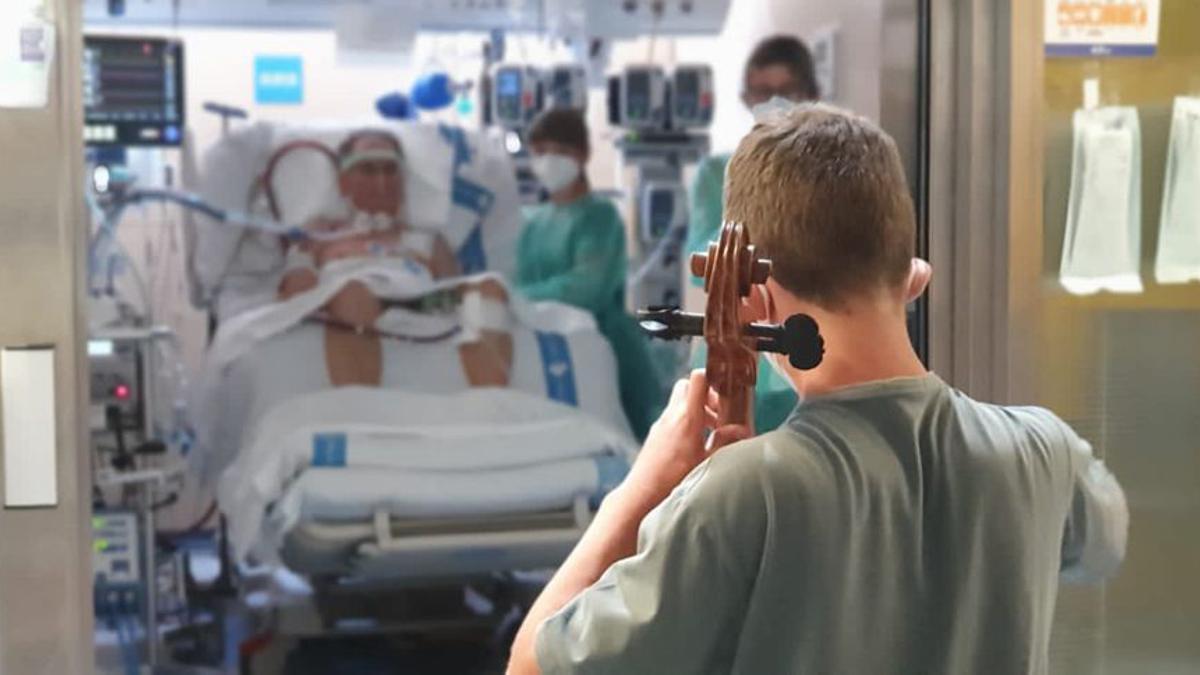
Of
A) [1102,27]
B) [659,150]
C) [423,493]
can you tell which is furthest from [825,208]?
[659,150]

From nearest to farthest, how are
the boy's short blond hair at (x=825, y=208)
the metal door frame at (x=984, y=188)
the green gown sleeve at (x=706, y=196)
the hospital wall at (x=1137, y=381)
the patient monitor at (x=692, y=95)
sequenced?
the boy's short blond hair at (x=825, y=208) → the metal door frame at (x=984, y=188) → the hospital wall at (x=1137, y=381) → the green gown sleeve at (x=706, y=196) → the patient monitor at (x=692, y=95)

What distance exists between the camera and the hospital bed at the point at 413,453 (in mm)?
4016

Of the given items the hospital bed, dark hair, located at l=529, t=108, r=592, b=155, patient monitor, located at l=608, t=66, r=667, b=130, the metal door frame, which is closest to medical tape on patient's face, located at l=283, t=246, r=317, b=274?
the hospital bed

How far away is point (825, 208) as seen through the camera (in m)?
1.30

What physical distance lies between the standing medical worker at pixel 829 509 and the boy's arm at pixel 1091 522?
2.8 inches

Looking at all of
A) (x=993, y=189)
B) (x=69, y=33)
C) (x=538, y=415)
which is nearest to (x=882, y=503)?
(x=993, y=189)

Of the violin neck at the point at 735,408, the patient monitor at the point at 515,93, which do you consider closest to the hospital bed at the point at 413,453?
the patient monitor at the point at 515,93

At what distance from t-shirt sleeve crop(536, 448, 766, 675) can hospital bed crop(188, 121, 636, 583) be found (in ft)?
9.20

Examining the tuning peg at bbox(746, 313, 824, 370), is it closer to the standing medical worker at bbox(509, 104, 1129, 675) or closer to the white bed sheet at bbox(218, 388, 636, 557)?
the standing medical worker at bbox(509, 104, 1129, 675)

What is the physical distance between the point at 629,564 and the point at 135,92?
13.4 feet

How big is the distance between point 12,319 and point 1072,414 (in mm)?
1867

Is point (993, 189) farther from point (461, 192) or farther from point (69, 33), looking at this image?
point (461, 192)

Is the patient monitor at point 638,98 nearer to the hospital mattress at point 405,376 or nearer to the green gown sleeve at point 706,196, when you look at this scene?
the hospital mattress at point 405,376

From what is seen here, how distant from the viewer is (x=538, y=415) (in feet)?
14.8
